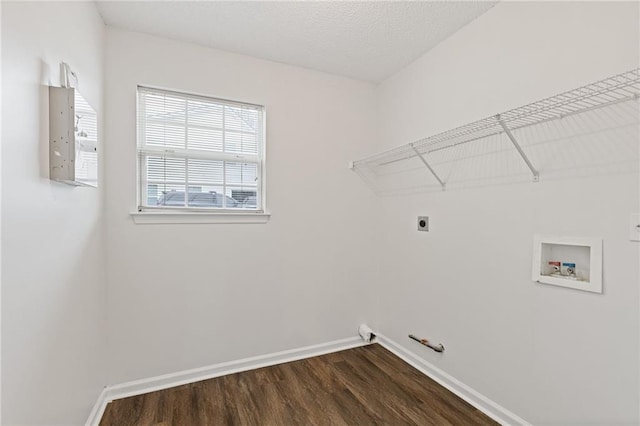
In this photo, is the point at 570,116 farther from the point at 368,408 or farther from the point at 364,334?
the point at 364,334

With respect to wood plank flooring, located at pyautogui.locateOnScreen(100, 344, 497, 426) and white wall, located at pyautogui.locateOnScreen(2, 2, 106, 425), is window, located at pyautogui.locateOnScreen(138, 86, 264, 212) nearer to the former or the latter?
white wall, located at pyautogui.locateOnScreen(2, 2, 106, 425)

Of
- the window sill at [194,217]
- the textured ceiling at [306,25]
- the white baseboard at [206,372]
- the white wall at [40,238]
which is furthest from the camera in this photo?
the window sill at [194,217]

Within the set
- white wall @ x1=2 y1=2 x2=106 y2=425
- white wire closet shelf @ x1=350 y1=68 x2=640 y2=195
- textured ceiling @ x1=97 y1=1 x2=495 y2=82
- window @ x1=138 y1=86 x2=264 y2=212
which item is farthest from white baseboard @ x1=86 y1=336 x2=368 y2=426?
textured ceiling @ x1=97 y1=1 x2=495 y2=82

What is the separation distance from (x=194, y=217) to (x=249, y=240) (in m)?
0.44

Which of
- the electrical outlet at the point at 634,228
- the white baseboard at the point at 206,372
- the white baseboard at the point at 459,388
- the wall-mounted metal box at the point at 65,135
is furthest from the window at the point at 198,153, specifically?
the electrical outlet at the point at 634,228

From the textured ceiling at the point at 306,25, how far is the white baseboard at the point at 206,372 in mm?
2375

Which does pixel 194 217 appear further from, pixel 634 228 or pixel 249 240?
pixel 634 228

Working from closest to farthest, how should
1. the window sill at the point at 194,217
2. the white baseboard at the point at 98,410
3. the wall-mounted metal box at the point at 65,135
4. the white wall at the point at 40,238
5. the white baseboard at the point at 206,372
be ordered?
1. the white wall at the point at 40,238
2. the wall-mounted metal box at the point at 65,135
3. the white baseboard at the point at 98,410
4. the white baseboard at the point at 206,372
5. the window sill at the point at 194,217

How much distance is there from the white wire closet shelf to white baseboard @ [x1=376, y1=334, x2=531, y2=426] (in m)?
1.33

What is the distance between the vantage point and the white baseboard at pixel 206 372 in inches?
78.8

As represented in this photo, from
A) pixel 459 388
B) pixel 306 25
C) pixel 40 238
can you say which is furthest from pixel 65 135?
pixel 459 388

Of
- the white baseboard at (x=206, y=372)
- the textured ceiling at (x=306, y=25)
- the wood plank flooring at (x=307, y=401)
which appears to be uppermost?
the textured ceiling at (x=306, y=25)

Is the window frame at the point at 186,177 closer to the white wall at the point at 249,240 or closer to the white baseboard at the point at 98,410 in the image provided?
the white wall at the point at 249,240

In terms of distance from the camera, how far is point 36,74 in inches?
43.6
